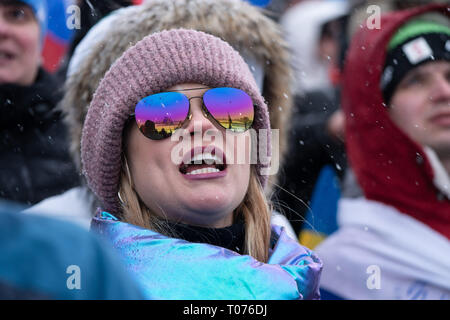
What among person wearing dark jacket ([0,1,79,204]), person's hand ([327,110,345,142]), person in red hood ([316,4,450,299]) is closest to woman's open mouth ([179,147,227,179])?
person wearing dark jacket ([0,1,79,204])

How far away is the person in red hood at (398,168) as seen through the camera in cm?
233

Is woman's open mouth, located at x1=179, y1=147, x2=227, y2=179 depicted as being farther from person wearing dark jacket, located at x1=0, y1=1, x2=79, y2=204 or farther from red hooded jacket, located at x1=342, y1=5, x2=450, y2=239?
red hooded jacket, located at x1=342, y1=5, x2=450, y2=239

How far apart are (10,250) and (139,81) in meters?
1.00

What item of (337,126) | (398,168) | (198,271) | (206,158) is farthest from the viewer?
(337,126)

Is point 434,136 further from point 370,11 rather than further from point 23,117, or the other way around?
point 23,117

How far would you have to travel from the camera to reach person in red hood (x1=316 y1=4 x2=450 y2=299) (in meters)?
2.33

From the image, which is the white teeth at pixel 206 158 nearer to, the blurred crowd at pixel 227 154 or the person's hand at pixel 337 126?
the blurred crowd at pixel 227 154

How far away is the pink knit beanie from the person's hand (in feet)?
3.89

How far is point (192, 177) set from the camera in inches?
61.1

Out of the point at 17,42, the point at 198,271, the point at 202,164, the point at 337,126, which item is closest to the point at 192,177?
the point at 202,164

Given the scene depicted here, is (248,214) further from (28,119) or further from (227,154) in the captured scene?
(28,119)

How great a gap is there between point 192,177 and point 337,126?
60.8 inches

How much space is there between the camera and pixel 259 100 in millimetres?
1732

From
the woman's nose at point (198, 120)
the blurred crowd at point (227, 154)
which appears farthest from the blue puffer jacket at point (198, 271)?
the woman's nose at point (198, 120)
